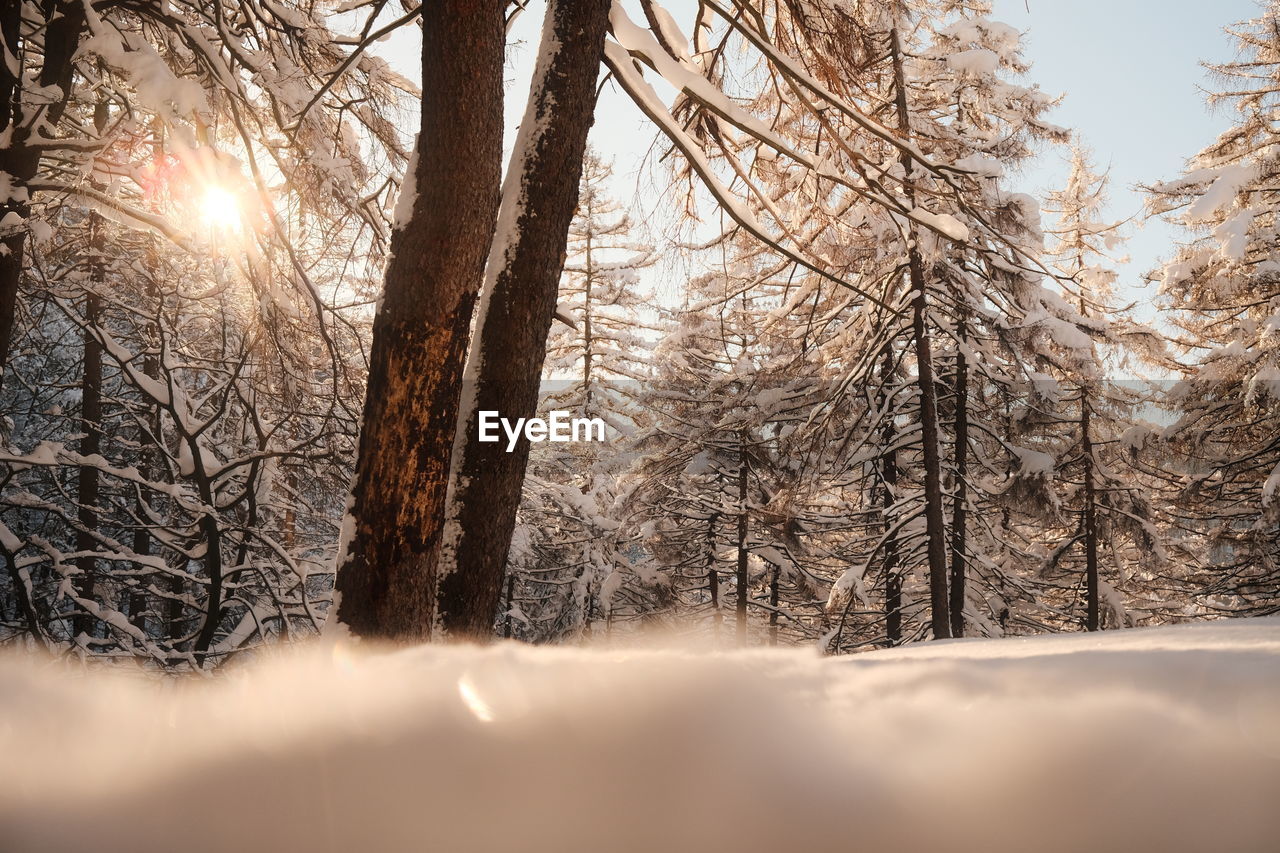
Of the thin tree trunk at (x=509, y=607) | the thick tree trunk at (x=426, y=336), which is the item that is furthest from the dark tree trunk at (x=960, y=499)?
the thick tree trunk at (x=426, y=336)

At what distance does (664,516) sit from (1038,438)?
9.29 meters

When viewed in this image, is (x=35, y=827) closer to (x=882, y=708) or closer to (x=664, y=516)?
(x=882, y=708)

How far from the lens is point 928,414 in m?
11.0

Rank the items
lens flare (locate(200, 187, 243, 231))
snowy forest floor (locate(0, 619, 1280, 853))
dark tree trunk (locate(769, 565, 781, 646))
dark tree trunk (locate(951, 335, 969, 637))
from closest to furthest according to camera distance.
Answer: snowy forest floor (locate(0, 619, 1280, 853)) < lens flare (locate(200, 187, 243, 231)) < dark tree trunk (locate(951, 335, 969, 637)) < dark tree trunk (locate(769, 565, 781, 646))

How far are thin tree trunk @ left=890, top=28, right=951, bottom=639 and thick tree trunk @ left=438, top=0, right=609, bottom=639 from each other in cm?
739

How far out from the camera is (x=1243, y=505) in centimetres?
1514

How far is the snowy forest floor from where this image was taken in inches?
18.0

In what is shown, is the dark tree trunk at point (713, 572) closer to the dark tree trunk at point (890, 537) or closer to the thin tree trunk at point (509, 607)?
the dark tree trunk at point (890, 537)

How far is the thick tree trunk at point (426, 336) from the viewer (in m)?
2.90

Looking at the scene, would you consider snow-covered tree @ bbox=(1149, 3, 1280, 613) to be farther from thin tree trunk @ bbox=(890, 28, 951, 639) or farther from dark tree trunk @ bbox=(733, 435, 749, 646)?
dark tree trunk @ bbox=(733, 435, 749, 646)

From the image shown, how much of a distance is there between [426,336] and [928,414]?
9.63m

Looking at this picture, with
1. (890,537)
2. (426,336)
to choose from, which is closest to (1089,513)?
(890,537)

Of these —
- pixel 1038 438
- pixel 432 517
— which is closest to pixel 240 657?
pixel 432 517

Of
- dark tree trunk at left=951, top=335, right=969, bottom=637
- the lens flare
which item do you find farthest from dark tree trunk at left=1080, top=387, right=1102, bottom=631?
the lens flare
